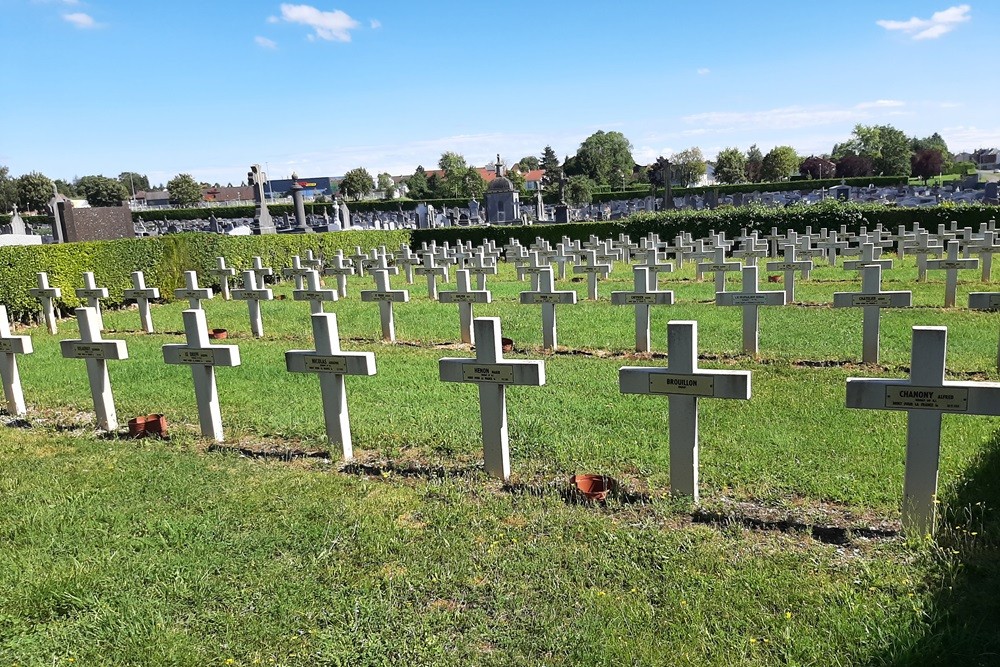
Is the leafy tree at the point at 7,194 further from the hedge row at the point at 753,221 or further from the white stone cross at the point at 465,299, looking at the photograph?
the white stone cross at the point at 465,299

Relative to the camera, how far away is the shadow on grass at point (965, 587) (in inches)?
102

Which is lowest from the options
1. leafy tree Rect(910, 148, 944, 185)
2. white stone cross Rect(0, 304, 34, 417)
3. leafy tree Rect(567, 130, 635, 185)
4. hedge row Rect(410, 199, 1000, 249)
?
white stone cross Rect(0, 304, 34, 417)

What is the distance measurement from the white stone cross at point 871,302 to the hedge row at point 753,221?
18811 millimetres

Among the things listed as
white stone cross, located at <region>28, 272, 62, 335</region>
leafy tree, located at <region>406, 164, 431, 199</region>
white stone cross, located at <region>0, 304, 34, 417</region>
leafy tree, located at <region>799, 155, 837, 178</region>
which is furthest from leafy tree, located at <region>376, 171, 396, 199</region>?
white stone cross, located at <region>0, 304, 34, 417</region>

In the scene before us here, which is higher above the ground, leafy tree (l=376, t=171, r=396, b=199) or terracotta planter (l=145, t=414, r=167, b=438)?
leafy tree (l=376, t=171, r=396, b=199)

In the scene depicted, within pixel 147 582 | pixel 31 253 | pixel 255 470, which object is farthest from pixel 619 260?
pixel 147 582

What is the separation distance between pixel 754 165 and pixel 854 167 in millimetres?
14345

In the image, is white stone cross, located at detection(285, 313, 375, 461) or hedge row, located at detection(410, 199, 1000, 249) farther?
hedge row, located at detection(410, 199, 1000, 249)

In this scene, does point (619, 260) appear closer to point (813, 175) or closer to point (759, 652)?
point (759, 652)

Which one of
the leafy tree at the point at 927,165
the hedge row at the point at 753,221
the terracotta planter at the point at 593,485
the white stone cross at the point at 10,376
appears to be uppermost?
the leafy tree at the point at 927,165

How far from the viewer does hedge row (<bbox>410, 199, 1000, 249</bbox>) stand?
24039 mm

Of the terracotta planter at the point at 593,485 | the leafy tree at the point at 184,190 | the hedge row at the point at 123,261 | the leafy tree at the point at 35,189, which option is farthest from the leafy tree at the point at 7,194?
the terracotta planter at the point at 593,485

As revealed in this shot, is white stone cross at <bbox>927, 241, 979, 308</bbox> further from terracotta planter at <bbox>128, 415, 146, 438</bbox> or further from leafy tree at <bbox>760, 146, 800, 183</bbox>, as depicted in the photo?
leafy tree at <bbox>760, 146, 800, 183</bbox>

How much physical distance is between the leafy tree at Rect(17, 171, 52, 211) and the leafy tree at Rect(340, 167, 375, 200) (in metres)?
29.0
